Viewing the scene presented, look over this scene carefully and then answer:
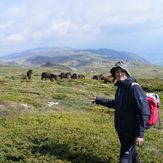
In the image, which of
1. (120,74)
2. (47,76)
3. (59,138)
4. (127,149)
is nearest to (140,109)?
(120,74)

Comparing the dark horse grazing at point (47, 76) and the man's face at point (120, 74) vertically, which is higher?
the man's face at point (120, 74)

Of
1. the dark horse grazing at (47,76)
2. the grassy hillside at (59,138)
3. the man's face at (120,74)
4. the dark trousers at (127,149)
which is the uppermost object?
the man's face at (120,74)

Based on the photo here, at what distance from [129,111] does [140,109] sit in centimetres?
51

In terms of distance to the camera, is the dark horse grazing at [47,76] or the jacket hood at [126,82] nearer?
the jacket hood at [126,82]

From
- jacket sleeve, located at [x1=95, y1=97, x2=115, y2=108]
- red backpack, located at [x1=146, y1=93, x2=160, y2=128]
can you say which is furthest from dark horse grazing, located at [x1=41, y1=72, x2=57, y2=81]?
red backpack, located at [x1=146, y1=93, x2=160, y2=128]

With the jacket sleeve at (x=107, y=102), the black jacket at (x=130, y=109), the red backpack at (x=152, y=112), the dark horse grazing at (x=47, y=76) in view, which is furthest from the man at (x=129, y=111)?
the dark horse grazing at (x=47, y=76)

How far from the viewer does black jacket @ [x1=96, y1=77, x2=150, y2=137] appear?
8859 mm

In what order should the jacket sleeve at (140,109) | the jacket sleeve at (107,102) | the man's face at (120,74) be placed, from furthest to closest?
the jacket sleeve at (107,102), the man's face at (120,74), the jacket sleeve at (140,109)

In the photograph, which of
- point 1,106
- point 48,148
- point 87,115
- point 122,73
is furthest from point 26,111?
point 122,73

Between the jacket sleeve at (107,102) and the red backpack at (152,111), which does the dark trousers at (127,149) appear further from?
the jacket sleeve at (107,102)

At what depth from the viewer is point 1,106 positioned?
20531 millimetres

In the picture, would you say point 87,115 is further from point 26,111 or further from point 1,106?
point 1,106

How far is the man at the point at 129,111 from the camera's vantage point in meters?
8.88

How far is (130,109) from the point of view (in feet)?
30.4
